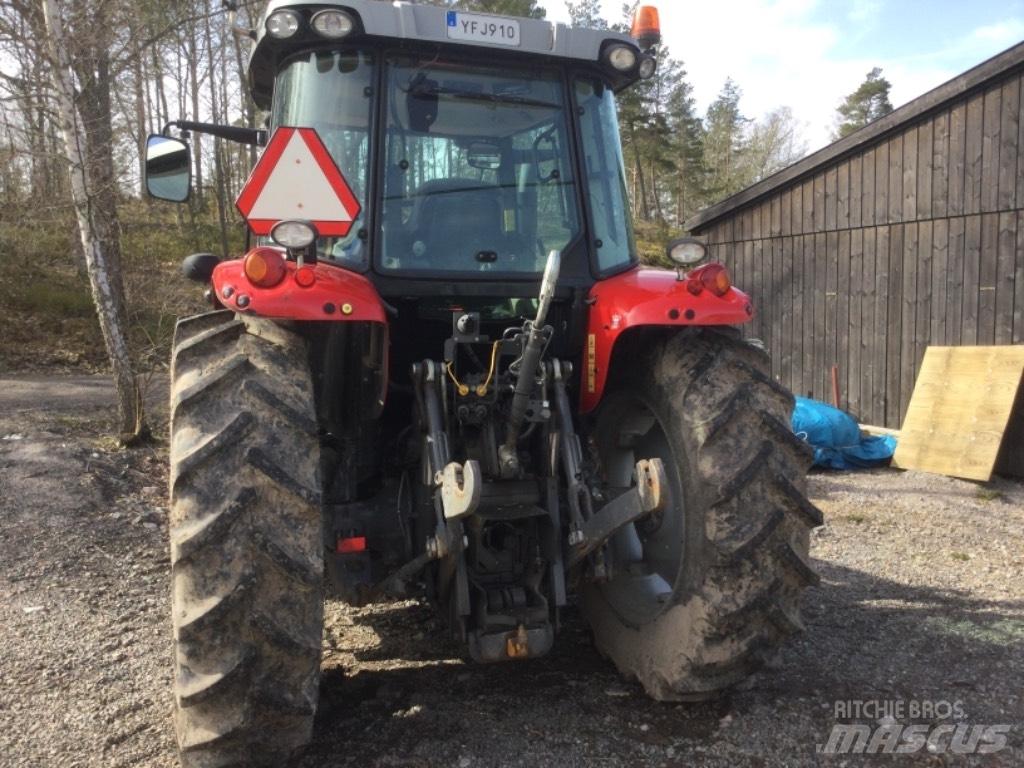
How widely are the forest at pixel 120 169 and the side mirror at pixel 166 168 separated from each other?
0.22 meters

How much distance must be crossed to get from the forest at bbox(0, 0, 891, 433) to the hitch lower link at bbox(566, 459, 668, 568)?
2423 millimetres

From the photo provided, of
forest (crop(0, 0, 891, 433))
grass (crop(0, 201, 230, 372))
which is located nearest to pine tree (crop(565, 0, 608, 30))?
forest (crop(0, 0, 891, 433))

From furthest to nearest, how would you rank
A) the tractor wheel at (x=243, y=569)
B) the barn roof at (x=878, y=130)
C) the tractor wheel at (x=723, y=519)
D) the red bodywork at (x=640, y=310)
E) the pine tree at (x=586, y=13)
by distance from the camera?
the pine tree at (x=586, y=13)
the barn roof at (x=878, y=130)
the red bodywork at (x=640, y=310)
the tractor wheel at (x=723, y=519)
the tractor wheel at (x=243, y=569)

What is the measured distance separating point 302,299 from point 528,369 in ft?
2.47

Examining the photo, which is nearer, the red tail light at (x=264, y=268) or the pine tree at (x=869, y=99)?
the red tail light at (x=264, y=268)

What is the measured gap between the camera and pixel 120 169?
11.4 m

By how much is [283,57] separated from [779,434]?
2.40 metres

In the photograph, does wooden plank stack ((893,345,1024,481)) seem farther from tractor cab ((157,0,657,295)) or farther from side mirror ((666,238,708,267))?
side mirror ((666,238,708,267))

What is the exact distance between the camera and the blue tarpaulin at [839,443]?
27.4ft

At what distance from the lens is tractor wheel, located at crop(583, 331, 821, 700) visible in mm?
2809

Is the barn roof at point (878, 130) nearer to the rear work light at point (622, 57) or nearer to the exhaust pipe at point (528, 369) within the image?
the rear work light at point (622, 57)

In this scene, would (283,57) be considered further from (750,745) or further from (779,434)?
(750,745)

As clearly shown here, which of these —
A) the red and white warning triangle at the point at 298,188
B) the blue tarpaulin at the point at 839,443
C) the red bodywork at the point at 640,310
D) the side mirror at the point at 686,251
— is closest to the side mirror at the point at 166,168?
the red and white warning triangle at the point at 298,188

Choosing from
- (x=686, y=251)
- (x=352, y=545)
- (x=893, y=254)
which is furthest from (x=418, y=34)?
(x=893, y=254)
